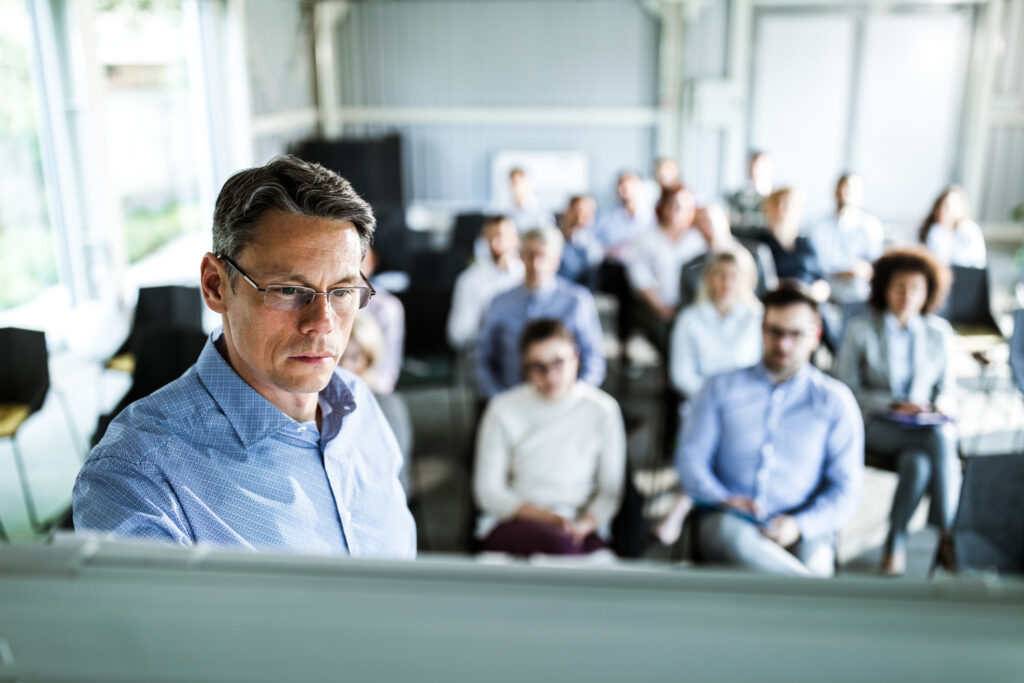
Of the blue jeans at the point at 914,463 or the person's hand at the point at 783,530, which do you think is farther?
the blue jeans at the point at 914,463

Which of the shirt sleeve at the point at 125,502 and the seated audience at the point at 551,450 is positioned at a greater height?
Result: the shirt sleeve at the point at 125,502

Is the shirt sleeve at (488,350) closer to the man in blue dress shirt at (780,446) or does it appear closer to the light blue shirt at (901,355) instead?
the man in blue dress shirt at (780,446)

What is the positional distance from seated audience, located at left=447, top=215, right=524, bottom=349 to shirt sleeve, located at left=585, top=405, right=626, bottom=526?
1896 millimetres

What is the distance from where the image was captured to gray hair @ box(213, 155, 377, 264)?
0.86 metres

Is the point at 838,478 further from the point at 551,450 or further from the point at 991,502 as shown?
the point at 551,450

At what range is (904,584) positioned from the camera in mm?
502

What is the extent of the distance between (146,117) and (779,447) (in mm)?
4980

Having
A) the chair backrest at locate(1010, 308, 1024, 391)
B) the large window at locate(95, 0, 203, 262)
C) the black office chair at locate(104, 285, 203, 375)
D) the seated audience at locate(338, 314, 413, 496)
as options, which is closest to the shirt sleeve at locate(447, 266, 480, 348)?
the seated audience at locate(338, 314, 413, 496)

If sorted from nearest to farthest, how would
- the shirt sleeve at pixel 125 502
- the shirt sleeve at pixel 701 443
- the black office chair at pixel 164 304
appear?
1. the shirt sleeve at pixel 125 502
2. the shirt sleeve at pixel 701 443
3. the black office chair at pixel 164 304

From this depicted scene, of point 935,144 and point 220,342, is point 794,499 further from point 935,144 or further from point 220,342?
point 935,144

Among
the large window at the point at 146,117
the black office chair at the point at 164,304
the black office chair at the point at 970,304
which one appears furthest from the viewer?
the black office chair at the point at 970,304

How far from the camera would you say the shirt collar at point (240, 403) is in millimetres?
926

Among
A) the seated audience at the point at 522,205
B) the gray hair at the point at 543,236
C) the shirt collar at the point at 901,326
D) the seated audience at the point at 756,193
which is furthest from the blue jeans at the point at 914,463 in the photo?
the seated audience at the point at 756,193

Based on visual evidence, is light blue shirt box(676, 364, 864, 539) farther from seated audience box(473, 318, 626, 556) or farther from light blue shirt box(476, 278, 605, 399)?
light blue shirt box(476, 278, 605, 399)
